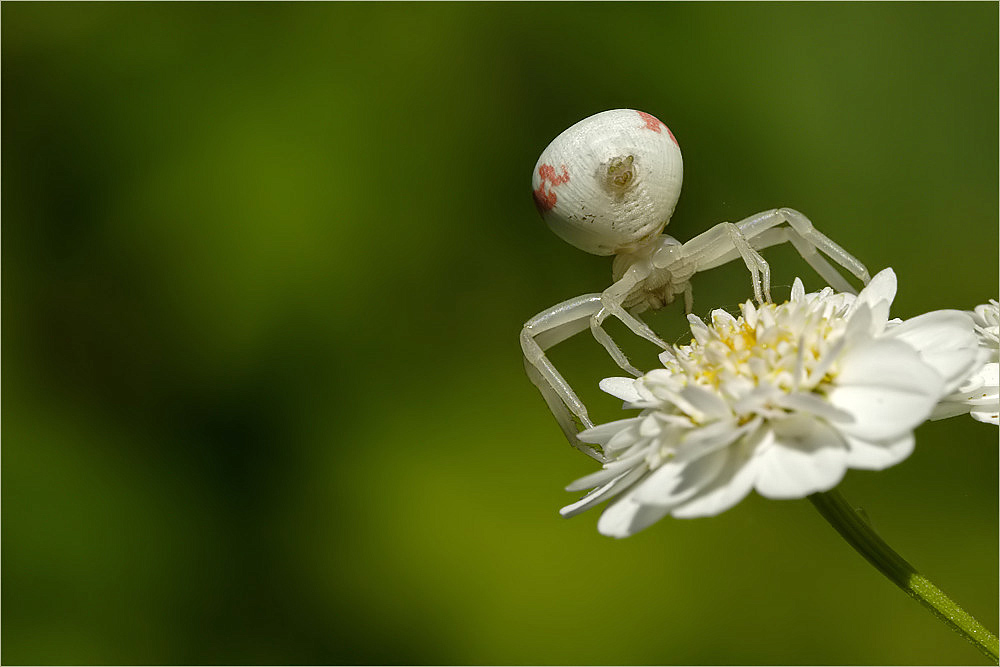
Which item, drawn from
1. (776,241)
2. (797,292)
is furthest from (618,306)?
(797,292)

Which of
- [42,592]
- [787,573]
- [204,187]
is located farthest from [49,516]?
[787,573]

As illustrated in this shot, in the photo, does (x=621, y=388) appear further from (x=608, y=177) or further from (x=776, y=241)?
(x=776, y=241)

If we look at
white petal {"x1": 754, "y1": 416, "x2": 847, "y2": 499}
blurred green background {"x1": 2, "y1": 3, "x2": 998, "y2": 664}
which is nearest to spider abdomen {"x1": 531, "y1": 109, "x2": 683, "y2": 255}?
white petal {"x1": 754, "y1": 416, "x2": 847, "y2": 499}

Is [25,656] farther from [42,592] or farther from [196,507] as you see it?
[196,507]

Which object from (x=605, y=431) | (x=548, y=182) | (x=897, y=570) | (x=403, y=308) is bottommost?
(x=897, y=570)

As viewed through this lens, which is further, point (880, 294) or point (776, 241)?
point (776, 241)

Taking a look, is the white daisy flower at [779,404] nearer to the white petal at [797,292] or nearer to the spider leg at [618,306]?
the white petal at [797,292]
